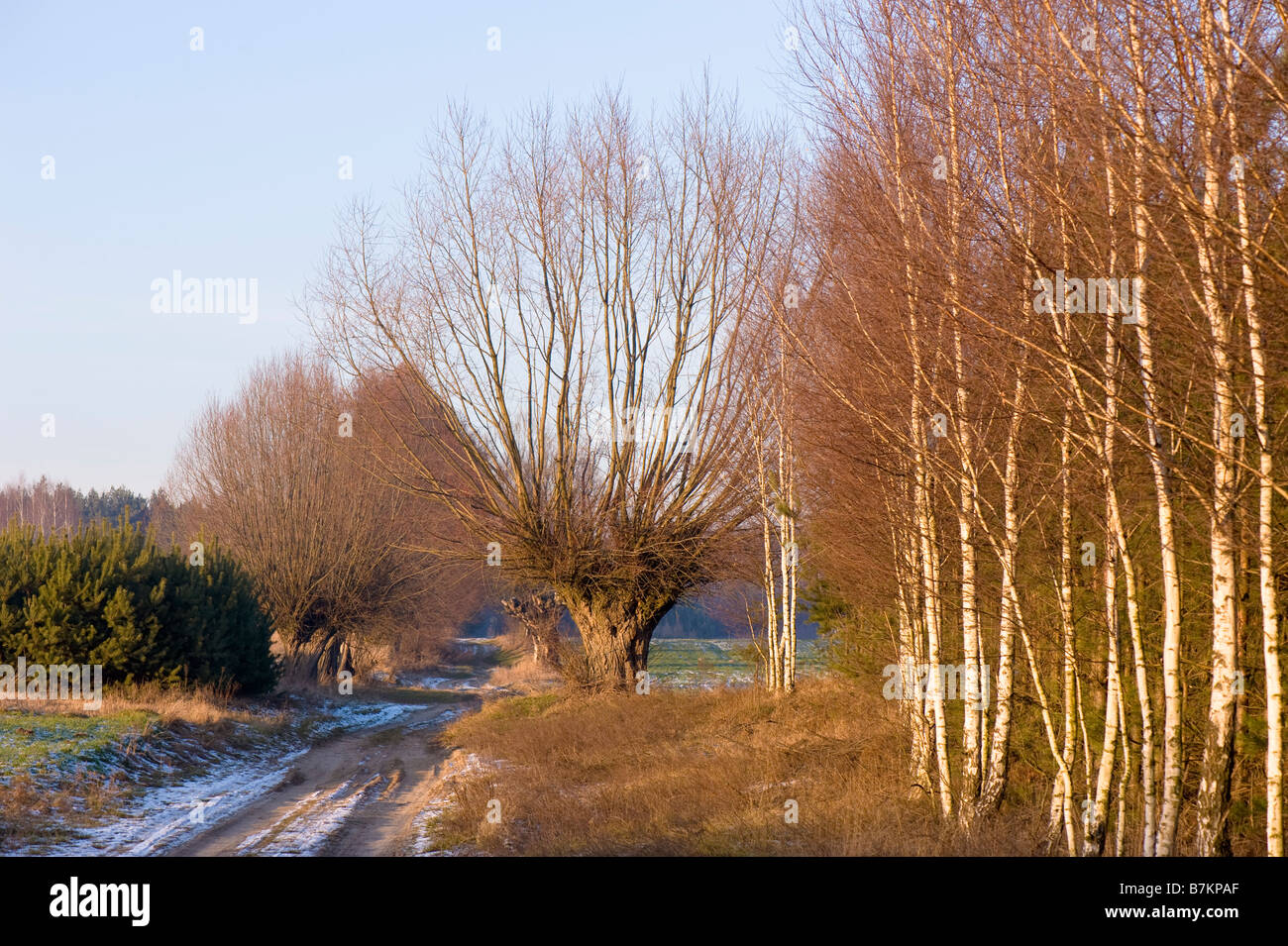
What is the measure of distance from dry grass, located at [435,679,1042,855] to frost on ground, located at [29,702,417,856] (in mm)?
3073

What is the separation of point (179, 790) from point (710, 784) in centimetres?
777

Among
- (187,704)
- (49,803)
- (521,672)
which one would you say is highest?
(49,803)

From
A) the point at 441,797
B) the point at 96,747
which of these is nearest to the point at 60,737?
the point at 96,747

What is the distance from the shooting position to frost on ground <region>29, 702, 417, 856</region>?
10.0m

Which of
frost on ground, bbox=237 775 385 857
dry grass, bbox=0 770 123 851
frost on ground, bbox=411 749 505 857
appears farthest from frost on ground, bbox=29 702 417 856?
frost on ground, bbox=411 749 505 857

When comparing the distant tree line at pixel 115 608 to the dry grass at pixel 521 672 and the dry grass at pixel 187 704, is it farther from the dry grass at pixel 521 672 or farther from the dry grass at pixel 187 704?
the dry grass at pixel 521 672

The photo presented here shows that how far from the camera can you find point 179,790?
542 inches

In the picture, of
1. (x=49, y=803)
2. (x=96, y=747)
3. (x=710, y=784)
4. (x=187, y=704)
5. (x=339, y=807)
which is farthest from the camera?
Result: (x=187, y=704)

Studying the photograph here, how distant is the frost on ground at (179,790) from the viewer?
32.8ft

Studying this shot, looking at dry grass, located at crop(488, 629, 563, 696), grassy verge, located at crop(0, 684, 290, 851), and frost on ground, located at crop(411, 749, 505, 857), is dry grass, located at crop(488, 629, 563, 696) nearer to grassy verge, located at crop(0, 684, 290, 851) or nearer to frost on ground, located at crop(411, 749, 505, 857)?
grassy verge, located at crop(0, 684, 290, 851)

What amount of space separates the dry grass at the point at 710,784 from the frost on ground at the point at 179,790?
3073mm

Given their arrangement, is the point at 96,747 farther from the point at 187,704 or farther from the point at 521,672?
the point at 521,672

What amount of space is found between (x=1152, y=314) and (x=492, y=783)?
1027cm

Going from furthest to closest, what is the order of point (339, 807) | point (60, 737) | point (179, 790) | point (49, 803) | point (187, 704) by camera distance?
point (187, 704) → point (60, 737) → point (179, 790) → point (339, 807) → point (49, 803)
